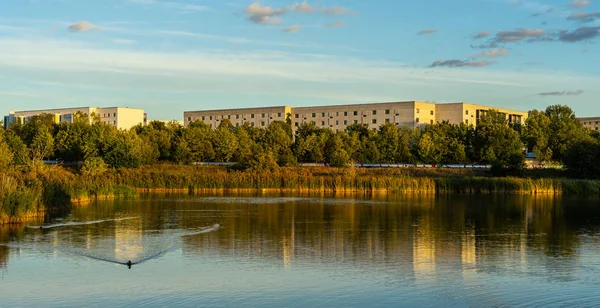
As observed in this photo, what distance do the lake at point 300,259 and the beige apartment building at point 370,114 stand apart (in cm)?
8155

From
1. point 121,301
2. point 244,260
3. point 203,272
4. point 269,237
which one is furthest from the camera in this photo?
point 269,237

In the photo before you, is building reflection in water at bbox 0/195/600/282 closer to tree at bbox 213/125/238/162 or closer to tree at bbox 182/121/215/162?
tree at bbox 182/121/215/162

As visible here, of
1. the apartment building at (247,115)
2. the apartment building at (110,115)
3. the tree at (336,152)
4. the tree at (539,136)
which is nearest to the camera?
the tree at (336,152)

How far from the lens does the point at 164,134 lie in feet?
288

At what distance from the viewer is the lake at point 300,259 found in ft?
52.7

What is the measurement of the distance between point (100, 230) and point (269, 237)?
7.43 m

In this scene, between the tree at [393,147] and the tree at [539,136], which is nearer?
the tree at [539,136]

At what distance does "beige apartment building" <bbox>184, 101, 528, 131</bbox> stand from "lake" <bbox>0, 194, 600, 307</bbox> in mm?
81552

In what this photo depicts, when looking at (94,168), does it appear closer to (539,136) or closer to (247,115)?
(539,136)

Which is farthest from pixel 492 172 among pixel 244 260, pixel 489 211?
pixel 244 260

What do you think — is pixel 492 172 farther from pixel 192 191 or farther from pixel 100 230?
pixel 100 230

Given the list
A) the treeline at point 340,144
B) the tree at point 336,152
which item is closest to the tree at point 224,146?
the treeline at point 340,144

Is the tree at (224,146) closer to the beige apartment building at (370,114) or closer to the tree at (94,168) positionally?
the tree at (94,168)

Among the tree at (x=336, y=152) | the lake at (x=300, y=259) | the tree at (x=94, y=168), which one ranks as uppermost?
the tree at (x=336, y=152)
